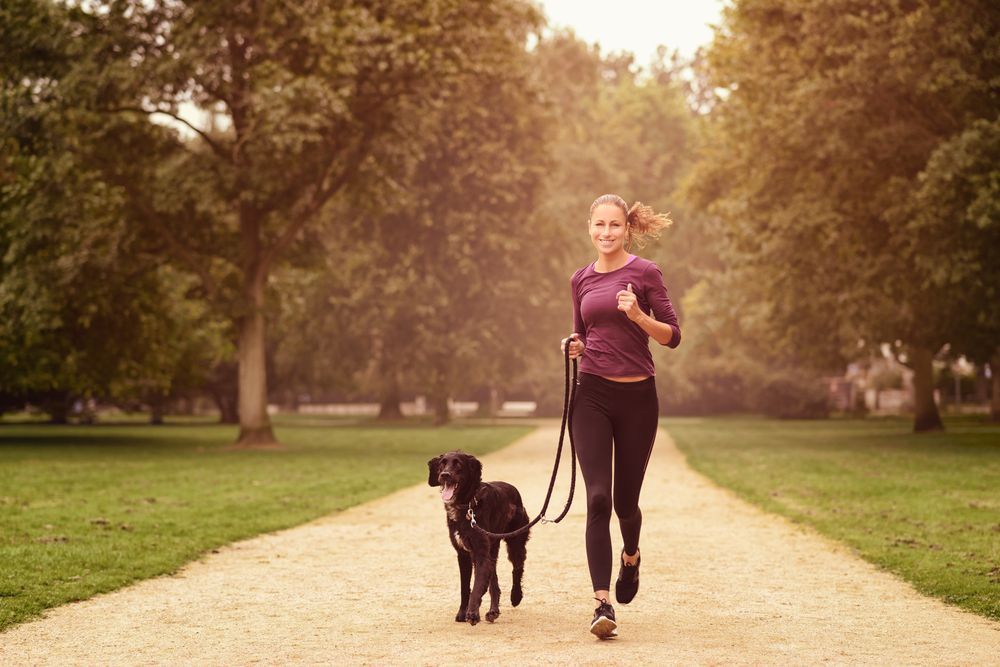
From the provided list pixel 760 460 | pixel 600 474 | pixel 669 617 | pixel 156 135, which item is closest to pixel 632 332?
pixel 600 474

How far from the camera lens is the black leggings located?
6.52 m

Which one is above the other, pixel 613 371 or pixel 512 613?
pixel 613 371

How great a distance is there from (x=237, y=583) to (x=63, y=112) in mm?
20017

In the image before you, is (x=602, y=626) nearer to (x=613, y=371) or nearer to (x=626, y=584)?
(x=626, y=584)

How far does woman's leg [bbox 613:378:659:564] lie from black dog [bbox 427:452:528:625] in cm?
77

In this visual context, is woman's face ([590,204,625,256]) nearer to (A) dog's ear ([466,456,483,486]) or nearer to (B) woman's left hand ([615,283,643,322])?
(B) woman's left hand ([615,283,643,322])

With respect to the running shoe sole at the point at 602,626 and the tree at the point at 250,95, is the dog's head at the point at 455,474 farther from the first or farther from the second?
the tree at the point at 250,95

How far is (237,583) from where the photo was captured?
29.3ft

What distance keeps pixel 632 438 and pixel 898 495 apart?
34.6ft

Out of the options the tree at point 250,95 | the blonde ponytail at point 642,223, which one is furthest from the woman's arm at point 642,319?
the tree at point 250,95

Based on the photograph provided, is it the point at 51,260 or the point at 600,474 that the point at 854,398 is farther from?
the point at 600,474

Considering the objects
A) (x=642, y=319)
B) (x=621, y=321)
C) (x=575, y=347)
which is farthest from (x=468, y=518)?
(x=642, y=319)

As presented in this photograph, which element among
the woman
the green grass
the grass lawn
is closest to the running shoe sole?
the woman

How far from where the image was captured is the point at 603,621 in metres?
6.27
